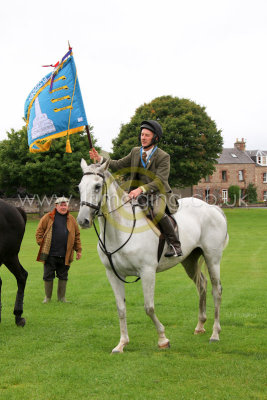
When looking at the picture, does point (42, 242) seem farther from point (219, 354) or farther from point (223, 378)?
point (223, 378)

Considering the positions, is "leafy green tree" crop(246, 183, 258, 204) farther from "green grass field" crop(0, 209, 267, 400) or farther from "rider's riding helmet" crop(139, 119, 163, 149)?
"rider's riding helmet" crop(139, 119, 163, 149)

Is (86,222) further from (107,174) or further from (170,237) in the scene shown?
(170,237)

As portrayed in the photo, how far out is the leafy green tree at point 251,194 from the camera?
76875 millimetres

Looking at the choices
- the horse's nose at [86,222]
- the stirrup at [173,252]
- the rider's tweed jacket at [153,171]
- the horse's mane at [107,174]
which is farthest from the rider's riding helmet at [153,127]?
the horse's nose at [86,222]

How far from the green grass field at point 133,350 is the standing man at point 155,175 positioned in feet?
5.39

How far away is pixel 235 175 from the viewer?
7806 centimetres

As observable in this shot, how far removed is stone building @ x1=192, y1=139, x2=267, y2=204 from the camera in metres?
76.6

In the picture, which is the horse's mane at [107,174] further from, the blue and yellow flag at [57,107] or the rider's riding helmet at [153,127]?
the blue and yellow flag at [57,107]

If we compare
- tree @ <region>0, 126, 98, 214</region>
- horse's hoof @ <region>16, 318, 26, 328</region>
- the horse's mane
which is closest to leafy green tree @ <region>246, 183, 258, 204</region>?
tree @ <region>0, 126, 98, 214</region>

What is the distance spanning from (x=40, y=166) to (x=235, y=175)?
45.4 meters

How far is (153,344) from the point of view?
23.0ft

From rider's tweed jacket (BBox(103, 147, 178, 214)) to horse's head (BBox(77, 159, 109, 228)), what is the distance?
0.81 metres

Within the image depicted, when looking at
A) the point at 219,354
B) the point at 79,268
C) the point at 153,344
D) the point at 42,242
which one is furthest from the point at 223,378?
the point at 79,268

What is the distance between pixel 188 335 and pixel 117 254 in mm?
2209
